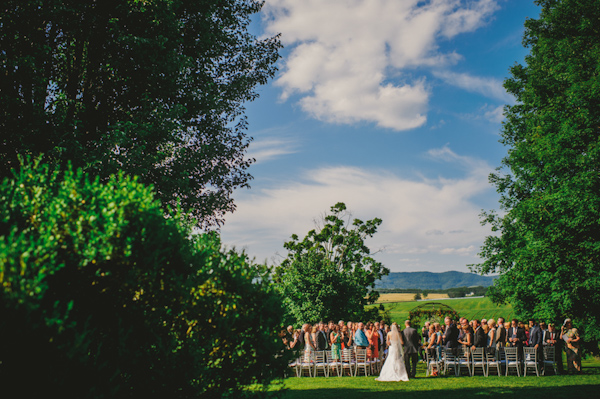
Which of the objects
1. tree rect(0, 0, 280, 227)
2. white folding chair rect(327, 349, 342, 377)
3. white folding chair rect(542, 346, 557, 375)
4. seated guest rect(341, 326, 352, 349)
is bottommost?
white folding chair rect(327, 349, 342, 377)

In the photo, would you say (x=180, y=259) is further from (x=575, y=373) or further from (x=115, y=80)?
(x=575, y=373)

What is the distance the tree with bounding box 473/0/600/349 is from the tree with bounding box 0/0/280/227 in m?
15.4

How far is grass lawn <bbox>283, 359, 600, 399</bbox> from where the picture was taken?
11902 millimetres

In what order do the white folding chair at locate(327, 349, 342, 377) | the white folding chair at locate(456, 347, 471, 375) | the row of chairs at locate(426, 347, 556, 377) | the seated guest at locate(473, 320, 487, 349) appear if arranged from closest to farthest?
the row of chairs at locate(426, 347, 556, 377) → the white folding chair at locate(456, 347, 471, 375) → the seated guest at locate(473, 320, 487, 349) → the white folding chair at locate(327, 349, 342, 377)

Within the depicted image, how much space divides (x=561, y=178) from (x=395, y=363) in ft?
45.0

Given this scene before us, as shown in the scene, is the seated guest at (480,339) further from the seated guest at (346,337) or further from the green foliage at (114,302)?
the green foliage at (114,302)

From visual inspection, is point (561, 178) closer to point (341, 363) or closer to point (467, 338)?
point (467, 338)

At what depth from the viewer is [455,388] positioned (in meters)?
13.4

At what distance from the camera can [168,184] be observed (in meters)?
12.9

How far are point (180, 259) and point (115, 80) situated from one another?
9390 mm

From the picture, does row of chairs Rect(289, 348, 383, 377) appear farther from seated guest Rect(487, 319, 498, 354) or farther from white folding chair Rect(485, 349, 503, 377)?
seated guest Rect(487, 319, 498, 354)

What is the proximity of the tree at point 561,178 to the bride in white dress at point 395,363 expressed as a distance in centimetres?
994

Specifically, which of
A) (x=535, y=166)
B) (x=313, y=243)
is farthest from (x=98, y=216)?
(x=313, y=243)

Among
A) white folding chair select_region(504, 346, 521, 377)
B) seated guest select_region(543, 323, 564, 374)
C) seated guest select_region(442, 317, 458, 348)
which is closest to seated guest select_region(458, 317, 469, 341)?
seated guest select_region(442, 317, 458, 348)
